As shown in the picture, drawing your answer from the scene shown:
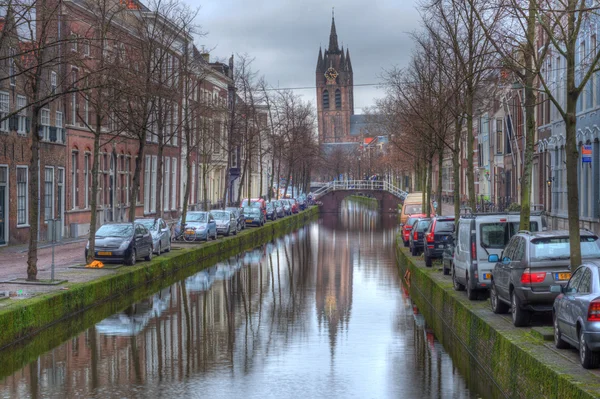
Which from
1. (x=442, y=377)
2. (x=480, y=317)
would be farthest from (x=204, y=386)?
(x=480, y=317)

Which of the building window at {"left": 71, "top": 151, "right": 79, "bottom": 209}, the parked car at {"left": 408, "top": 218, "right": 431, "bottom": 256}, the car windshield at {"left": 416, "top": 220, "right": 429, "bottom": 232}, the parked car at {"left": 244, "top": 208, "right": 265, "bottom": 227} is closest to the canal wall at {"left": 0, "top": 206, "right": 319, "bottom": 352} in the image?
the building window at {"left": 71, "top": 151, "right": 79, "bottom": 209}

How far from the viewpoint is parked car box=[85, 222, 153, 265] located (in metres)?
30.8

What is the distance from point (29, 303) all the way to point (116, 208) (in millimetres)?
35915

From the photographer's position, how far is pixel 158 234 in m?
36.0

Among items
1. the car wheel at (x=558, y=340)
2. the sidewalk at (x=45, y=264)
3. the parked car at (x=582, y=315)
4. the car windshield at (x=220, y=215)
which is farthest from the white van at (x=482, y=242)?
the car windshield at (x=220, y=215)

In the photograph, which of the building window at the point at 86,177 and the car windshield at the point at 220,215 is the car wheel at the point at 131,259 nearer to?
the building window at the point at 86,177

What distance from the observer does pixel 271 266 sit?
39719 millimetres

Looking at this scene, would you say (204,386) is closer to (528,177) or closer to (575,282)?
(575,282)

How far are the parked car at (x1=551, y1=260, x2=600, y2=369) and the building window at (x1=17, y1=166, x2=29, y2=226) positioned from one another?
3064cm

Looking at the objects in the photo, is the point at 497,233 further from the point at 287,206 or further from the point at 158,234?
the point at 287,206

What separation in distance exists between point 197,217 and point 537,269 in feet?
105

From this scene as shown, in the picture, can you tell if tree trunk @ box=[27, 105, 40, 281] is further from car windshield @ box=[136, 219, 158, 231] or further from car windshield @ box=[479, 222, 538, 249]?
car windshield @ box=[136, 219, 158, 231]

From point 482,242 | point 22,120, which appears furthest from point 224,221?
point 482,242

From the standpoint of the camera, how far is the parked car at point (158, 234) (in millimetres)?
35584
